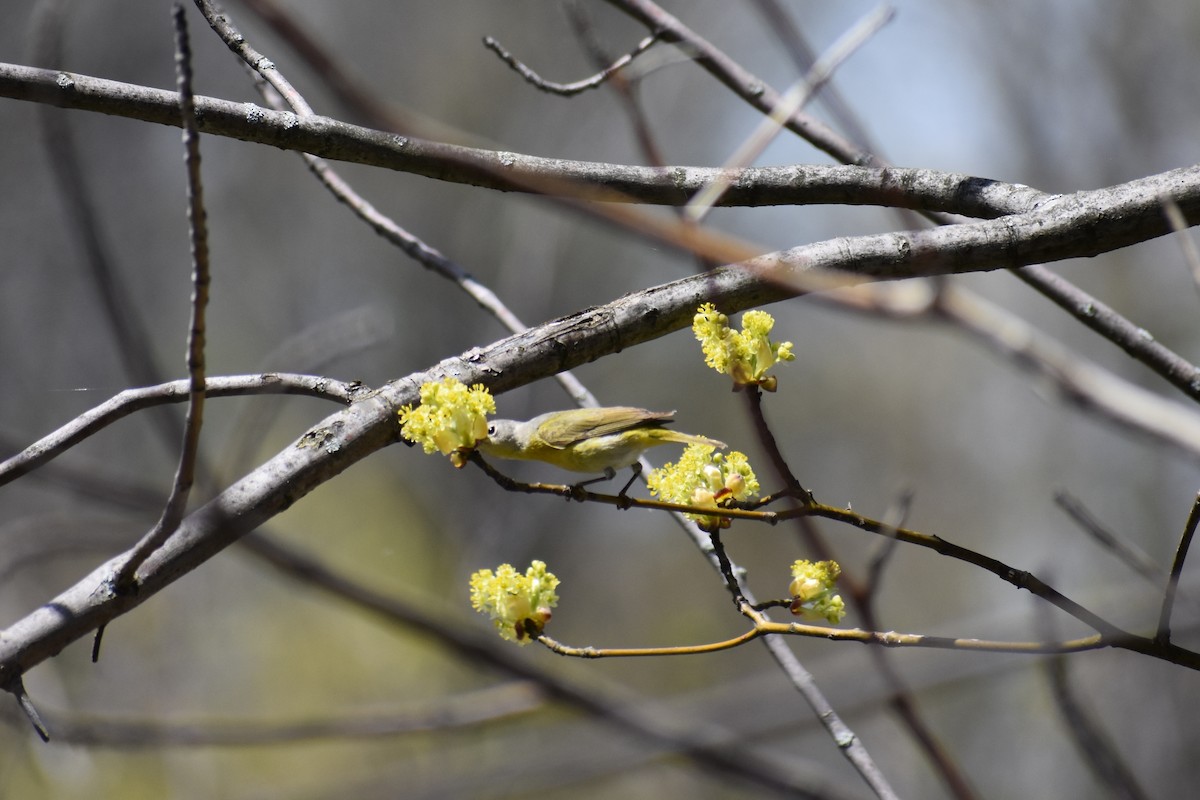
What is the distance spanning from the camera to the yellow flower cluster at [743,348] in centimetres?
106

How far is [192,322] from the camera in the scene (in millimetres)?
872

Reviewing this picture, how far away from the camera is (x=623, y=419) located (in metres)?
1.54

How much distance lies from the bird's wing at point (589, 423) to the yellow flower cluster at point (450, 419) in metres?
0.48

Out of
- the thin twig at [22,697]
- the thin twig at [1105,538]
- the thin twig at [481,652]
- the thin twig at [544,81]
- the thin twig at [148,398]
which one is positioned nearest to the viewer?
the thin twig at [22,697]

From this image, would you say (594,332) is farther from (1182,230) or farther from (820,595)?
(1182,230)

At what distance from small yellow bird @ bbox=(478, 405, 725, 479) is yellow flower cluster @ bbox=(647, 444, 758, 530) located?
Answer: 40 centimetres

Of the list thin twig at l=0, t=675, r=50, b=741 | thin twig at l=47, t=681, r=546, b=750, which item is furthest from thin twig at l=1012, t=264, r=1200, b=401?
thin twig at l=0, t=675, r=50, b=741

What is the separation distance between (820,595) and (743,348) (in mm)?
316

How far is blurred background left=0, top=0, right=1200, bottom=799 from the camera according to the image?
19.7 ft

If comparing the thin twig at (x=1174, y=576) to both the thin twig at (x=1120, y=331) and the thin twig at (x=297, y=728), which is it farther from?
the thin twig at (x=297, y=728)

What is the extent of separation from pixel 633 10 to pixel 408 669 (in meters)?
7.21

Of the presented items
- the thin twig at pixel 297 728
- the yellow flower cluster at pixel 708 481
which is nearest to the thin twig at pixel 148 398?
the yellow flower cluster at pixel 708 481

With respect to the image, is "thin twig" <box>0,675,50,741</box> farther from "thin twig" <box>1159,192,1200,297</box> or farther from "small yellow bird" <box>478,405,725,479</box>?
"thin twig" <box>1159,192,1200,297</box>

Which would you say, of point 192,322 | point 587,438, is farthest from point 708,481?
point 192,322
